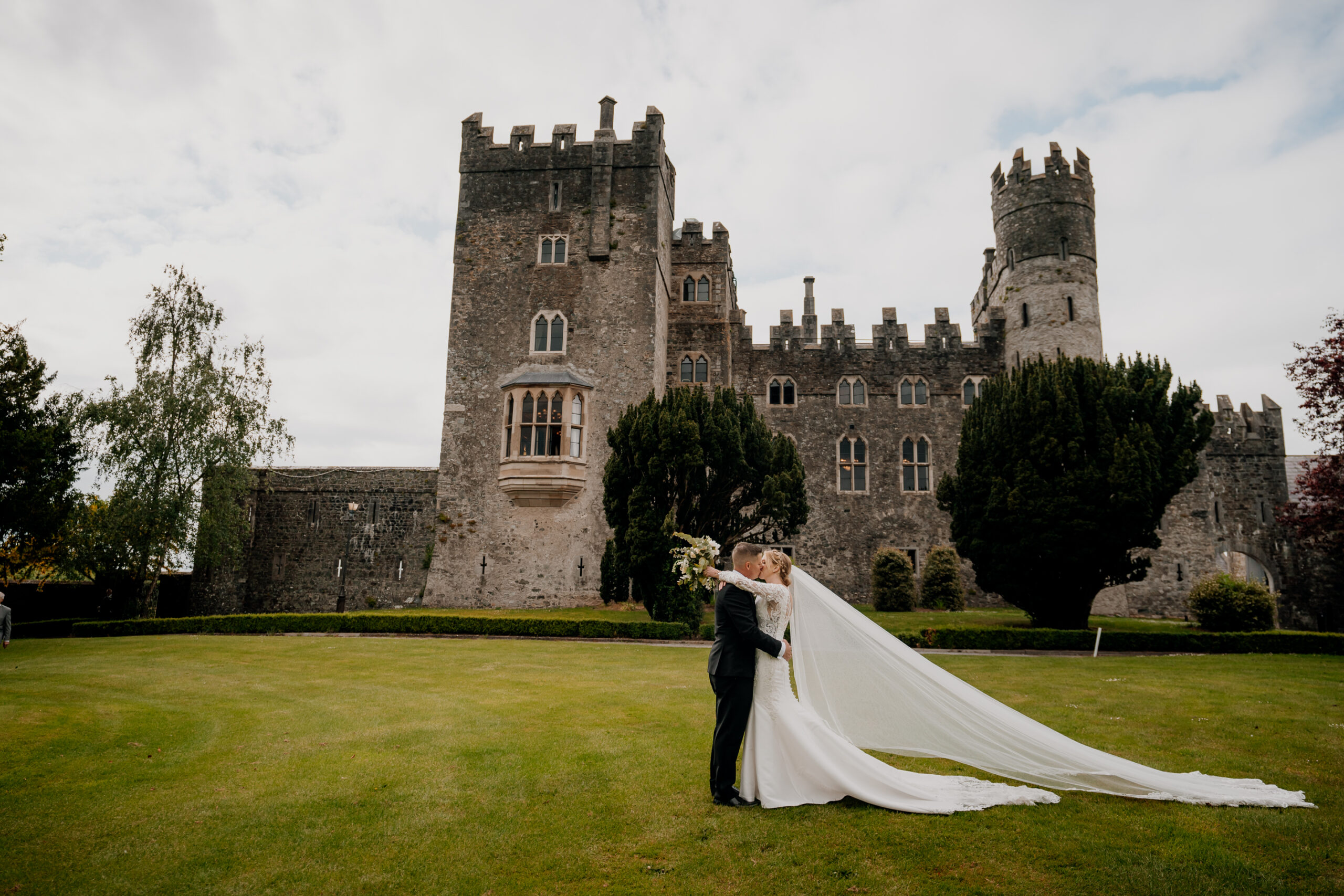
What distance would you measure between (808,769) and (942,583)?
81.5ft

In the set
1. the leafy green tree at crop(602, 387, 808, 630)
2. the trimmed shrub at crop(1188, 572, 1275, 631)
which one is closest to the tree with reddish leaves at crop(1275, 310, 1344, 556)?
the trimmed shrub at crop(1188, 572, 1275, 631)

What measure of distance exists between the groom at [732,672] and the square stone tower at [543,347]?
2035cm

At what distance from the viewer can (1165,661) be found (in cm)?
1730

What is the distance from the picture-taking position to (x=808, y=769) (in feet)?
22.3

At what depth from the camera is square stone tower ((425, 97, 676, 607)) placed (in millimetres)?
27438

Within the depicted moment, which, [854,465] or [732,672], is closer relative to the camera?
[732,672]

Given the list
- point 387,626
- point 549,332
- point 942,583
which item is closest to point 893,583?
point 942,583

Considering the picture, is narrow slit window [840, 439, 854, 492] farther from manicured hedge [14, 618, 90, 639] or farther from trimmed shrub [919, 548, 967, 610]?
manicured hedge [14, 618, 90, 639]

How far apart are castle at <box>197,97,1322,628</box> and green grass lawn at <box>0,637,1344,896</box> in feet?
49.3

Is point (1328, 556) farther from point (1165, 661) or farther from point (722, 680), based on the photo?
point (722, 680)

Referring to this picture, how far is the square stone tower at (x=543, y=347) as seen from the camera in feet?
90.0

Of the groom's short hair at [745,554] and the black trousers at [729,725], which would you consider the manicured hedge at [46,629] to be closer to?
the black trousers at [729,725]

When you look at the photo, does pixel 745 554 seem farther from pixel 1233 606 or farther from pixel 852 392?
pixel 852 392

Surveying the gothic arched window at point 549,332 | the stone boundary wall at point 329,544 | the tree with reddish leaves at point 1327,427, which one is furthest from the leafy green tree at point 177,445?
the tree with reddish leaves at point 1327,427
